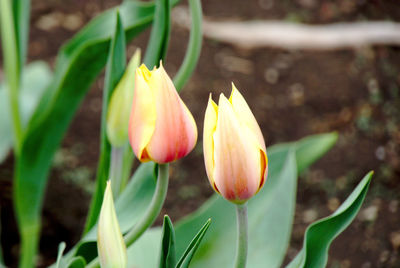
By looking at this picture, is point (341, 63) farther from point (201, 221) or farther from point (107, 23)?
point (201, 221)

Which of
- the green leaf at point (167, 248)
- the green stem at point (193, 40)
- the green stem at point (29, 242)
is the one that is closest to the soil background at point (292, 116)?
the green stem at point (29, 242)

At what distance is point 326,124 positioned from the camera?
1.89 metres

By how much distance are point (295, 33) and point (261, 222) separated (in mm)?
1428

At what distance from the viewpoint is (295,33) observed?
2.18 meters

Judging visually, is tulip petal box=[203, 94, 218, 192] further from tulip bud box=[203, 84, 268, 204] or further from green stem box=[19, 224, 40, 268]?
green stem box=[19, 224, 40, 268]

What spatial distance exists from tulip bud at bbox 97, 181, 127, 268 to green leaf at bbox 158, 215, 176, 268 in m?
0.04

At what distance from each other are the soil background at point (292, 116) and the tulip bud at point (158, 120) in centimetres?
81

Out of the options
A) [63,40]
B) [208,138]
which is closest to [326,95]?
[63,40]

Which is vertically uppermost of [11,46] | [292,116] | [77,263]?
[11,46]

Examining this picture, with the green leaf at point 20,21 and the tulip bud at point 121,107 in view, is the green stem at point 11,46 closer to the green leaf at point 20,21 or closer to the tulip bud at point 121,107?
the green leaf at point 20,21

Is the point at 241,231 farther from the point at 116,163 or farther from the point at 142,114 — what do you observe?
the point at 116,163

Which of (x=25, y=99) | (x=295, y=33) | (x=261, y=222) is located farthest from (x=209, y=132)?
(x=295, y=33)

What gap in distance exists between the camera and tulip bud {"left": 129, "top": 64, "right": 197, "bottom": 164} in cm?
55

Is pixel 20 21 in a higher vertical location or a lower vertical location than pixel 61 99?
higher
